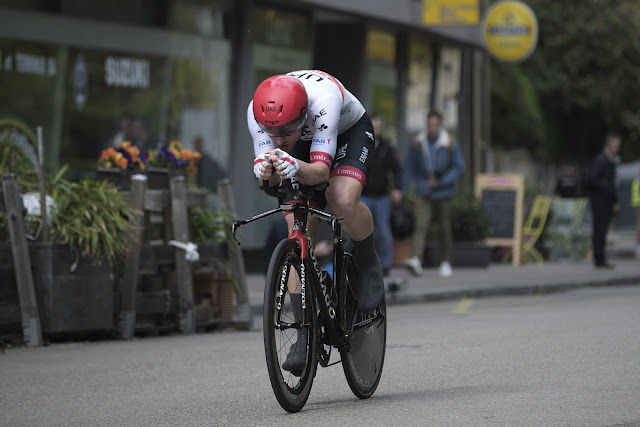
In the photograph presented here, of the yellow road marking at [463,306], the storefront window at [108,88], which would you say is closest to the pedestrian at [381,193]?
the yellow road marking at [463,306]

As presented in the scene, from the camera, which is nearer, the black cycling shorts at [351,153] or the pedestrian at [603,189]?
the black cycling shorts at [351,153]

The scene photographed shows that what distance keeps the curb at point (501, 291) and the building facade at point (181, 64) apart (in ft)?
12.0

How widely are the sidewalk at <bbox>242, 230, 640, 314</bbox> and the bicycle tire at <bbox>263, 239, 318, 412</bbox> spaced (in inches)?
255

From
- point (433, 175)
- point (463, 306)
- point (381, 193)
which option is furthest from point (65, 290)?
point (433, 175)

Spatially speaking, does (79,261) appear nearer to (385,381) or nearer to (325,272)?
(385,381)

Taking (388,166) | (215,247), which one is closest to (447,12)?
(388,166)

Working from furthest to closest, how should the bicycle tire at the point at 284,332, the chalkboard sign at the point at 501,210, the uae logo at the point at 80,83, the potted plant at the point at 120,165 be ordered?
the chalkboard sign at the point at 501,210 < the uae logo at the point at 80,83 < the potted plant at the point at 120,165 < the bicycle tire at the point at 284,332

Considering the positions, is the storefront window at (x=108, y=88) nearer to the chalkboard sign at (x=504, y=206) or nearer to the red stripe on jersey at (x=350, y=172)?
the chalkboard sign at (x=504, y=206)

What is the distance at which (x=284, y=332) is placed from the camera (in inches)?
243

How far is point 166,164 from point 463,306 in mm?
4404

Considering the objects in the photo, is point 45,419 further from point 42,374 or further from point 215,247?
point 215,247

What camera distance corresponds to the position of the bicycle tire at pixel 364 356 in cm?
671

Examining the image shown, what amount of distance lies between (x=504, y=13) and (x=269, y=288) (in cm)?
1800

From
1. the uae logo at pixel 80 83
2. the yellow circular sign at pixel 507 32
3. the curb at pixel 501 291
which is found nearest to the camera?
the curb at pixel 501 291
